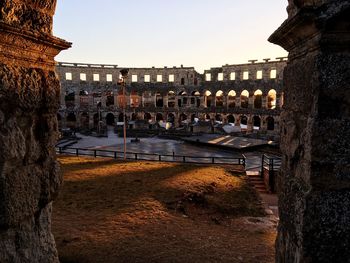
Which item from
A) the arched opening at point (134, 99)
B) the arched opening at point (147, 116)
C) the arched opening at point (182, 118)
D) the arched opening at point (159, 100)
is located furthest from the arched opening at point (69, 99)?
A: the arched opening at point (182, 118)

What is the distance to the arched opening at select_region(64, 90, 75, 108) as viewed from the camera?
4782 cm

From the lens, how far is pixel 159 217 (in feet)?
30.2

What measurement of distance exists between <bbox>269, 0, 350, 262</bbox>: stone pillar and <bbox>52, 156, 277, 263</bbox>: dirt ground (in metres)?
3.84

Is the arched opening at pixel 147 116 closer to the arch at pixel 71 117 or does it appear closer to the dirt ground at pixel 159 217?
the arch at pixel 71 117

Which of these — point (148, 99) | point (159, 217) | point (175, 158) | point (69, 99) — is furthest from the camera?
point (69, 99)

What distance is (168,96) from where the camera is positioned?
4944 cm

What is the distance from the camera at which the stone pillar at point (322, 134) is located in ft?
9.54

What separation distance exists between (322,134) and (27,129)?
3.11 metres

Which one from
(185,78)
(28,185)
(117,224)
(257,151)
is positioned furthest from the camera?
(185,78)

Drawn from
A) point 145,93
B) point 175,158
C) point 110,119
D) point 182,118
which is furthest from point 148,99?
point 175,158

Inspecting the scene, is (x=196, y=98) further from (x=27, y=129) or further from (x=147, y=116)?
(x=27, y=129)

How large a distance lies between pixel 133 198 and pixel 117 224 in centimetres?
245

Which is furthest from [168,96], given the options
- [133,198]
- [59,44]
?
[59,44]

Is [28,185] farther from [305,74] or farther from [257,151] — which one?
[257,151]
